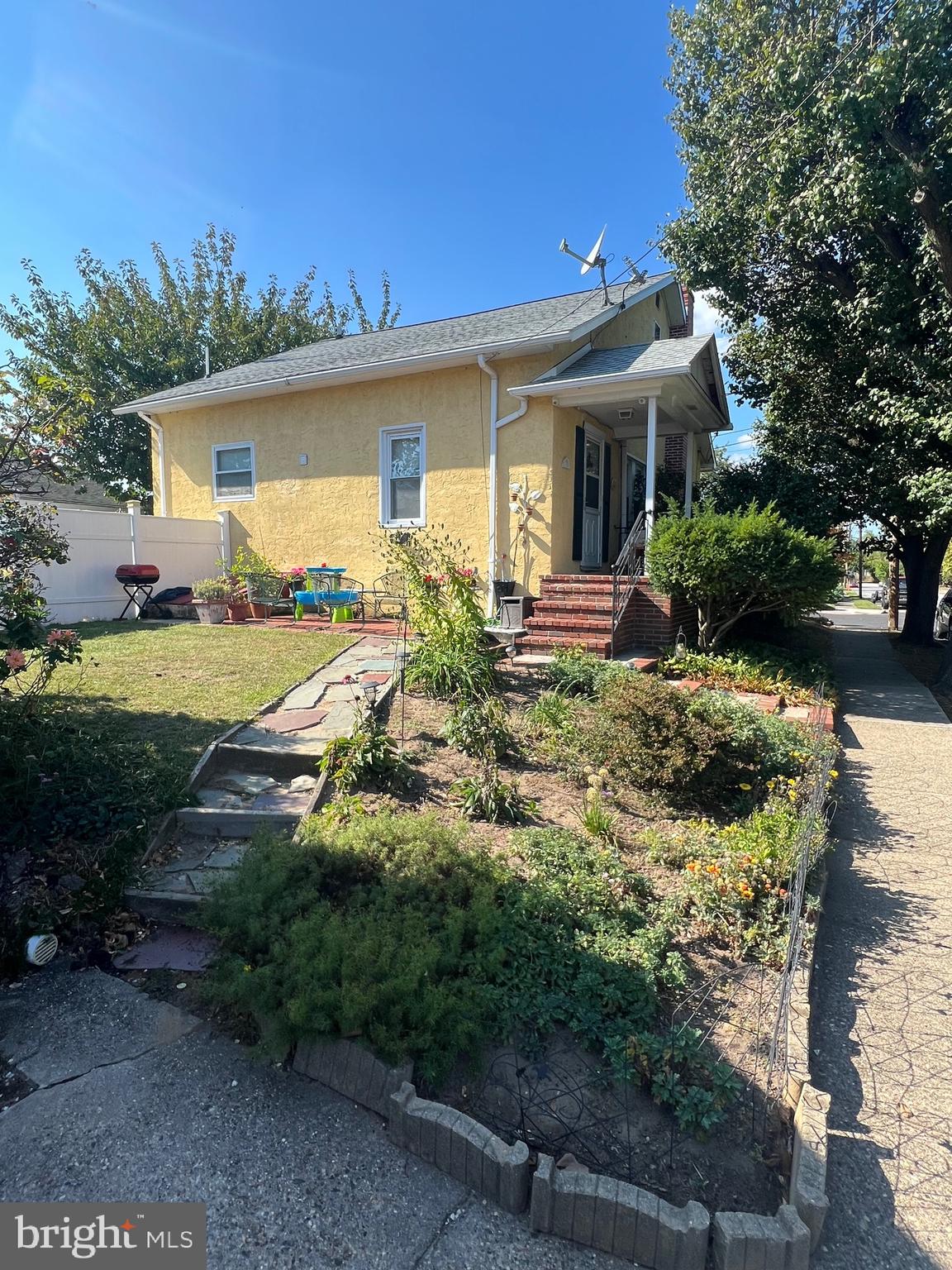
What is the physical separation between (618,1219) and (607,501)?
11.2 metres

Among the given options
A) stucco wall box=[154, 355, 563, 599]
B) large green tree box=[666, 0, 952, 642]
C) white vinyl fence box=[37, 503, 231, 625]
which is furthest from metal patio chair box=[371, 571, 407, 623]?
large green tree box=[666, 0, 952, 642]

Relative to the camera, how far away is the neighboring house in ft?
31.4

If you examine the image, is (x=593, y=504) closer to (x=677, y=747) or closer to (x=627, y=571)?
(x=627, y=571)

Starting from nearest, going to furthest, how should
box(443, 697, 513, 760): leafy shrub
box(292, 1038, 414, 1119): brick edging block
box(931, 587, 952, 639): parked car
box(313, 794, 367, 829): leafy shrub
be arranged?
box(292, 1038, 414, 1119): brick edging block
box(313, 794, 367, 829): leafy shrub
box(443, 697, 513, 760): leafy shrub
box(931, 587, 952, 639): parked car

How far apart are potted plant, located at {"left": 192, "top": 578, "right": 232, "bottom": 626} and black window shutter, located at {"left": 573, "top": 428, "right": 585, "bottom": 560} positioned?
18.9ft

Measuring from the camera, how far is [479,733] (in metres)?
4.68

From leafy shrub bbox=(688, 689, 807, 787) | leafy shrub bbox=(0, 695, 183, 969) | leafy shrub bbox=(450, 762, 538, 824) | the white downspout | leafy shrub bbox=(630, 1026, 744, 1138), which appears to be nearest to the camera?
leafy shrub bbox=(630, 1026, 744, 1138)

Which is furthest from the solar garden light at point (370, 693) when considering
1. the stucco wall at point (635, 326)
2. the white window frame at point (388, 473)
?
the stucco wall at point (635, 326)

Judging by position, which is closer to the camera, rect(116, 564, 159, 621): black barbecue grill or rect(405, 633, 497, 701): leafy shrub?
rect(405, 633, 497, 701): leafy shrub

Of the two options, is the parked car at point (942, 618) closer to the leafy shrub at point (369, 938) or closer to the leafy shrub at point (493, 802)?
the leafy shrub at point (493, 802)

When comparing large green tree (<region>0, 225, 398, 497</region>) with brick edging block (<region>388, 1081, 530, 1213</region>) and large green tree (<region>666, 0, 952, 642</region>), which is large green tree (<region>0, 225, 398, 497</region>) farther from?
brick edging block (<region>388, 1081, 530, 1213</region>)

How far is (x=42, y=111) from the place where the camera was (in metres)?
5.76

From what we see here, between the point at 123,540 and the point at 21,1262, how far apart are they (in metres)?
11.3

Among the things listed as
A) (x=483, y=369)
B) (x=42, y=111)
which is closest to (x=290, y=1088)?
(x=42, y=111)
